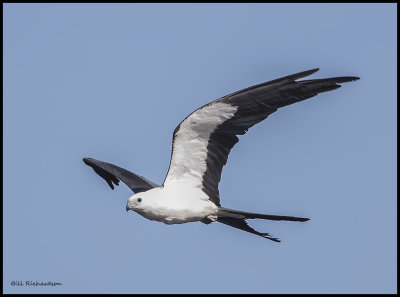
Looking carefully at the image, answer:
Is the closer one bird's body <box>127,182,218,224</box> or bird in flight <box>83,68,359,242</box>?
bird in flight <box>83,68,359,242</box>

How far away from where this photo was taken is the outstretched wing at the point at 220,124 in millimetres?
12742

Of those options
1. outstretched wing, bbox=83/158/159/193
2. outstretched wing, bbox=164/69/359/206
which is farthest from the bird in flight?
outstretched wing, bbox=83/158/159/193

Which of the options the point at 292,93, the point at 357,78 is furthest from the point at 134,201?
the point at 357,78

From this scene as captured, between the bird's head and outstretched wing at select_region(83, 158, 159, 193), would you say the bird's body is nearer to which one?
the bird's head

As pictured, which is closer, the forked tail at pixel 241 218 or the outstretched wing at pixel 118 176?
the forked tail at pixel 241 218

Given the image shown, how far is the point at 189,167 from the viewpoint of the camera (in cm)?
1400

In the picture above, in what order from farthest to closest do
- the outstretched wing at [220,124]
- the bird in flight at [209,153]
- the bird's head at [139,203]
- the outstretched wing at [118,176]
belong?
the outstretched wing at [118,176], the bird's head at [139,203], the bird in flight at [209,153], the outstretched wing at [220,124]

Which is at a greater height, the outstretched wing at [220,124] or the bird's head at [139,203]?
the outstretched wing at [220,124]

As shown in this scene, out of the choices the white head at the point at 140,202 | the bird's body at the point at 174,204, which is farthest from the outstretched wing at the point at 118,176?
the white head at the point at 140,202

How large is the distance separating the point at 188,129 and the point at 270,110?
1294 millimetres

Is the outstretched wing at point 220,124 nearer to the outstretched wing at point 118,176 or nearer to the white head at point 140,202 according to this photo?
the white head at point 140,202

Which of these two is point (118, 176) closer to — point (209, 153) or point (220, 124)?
point (209, 153)

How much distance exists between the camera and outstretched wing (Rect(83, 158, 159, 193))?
15.4 meters

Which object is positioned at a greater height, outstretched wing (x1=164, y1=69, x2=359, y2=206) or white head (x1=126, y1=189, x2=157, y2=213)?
outstretched wing (x1=164, y1=69, x2=359, y2=206)
